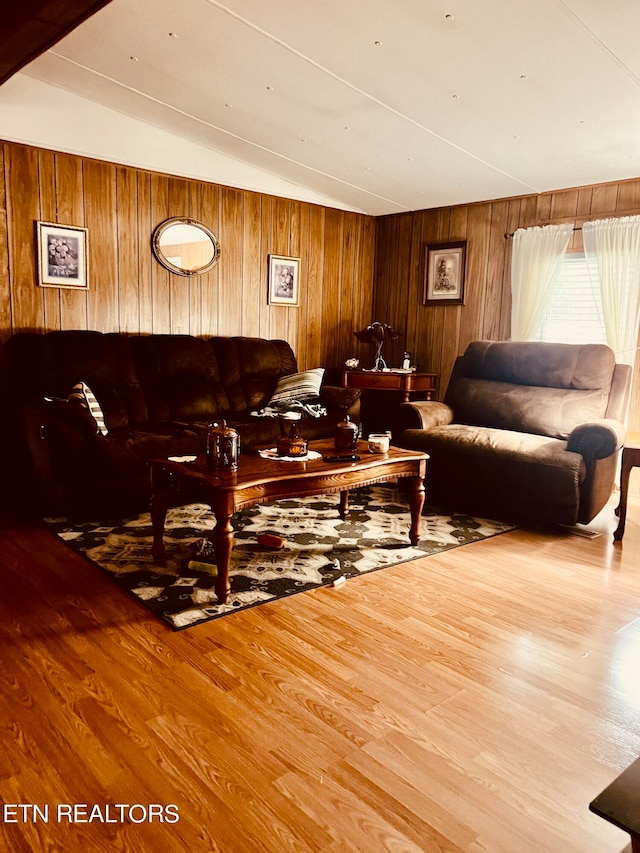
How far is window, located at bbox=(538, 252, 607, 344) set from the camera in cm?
491

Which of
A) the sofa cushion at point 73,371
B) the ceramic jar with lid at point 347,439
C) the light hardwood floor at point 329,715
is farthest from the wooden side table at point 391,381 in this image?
the light hardwood floor at point 329,715

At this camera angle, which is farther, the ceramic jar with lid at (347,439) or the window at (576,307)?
the window at (576,307)

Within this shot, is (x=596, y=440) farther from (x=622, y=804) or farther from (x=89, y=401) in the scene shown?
(x=89, y=401)

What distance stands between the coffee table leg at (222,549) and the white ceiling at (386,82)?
2364mm

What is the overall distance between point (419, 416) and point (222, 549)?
2208mm

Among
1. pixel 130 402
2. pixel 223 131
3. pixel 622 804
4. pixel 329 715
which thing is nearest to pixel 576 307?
pixel 223 131

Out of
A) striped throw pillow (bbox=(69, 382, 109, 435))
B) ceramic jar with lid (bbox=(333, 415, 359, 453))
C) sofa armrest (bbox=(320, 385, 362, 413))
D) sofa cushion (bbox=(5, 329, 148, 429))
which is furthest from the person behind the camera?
sofa armrest (bbox=(320, 385, 362, 413))

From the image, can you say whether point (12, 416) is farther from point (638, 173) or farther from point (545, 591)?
point (638, 173)

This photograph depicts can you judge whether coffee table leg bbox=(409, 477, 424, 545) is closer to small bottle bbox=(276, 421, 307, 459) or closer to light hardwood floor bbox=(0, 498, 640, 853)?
light hardwood floor bbox=(0, 498, 640, 853)

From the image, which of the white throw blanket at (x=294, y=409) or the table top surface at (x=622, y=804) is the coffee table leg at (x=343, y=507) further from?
the table top surface at (x=622, y=804)

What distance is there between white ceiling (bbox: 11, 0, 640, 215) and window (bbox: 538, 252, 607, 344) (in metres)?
0.66

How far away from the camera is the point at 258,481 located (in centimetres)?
260

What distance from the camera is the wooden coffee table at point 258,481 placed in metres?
2.52

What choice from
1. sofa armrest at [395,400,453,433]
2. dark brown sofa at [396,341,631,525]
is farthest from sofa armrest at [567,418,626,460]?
sofa armrest at [395,400,453,433]
